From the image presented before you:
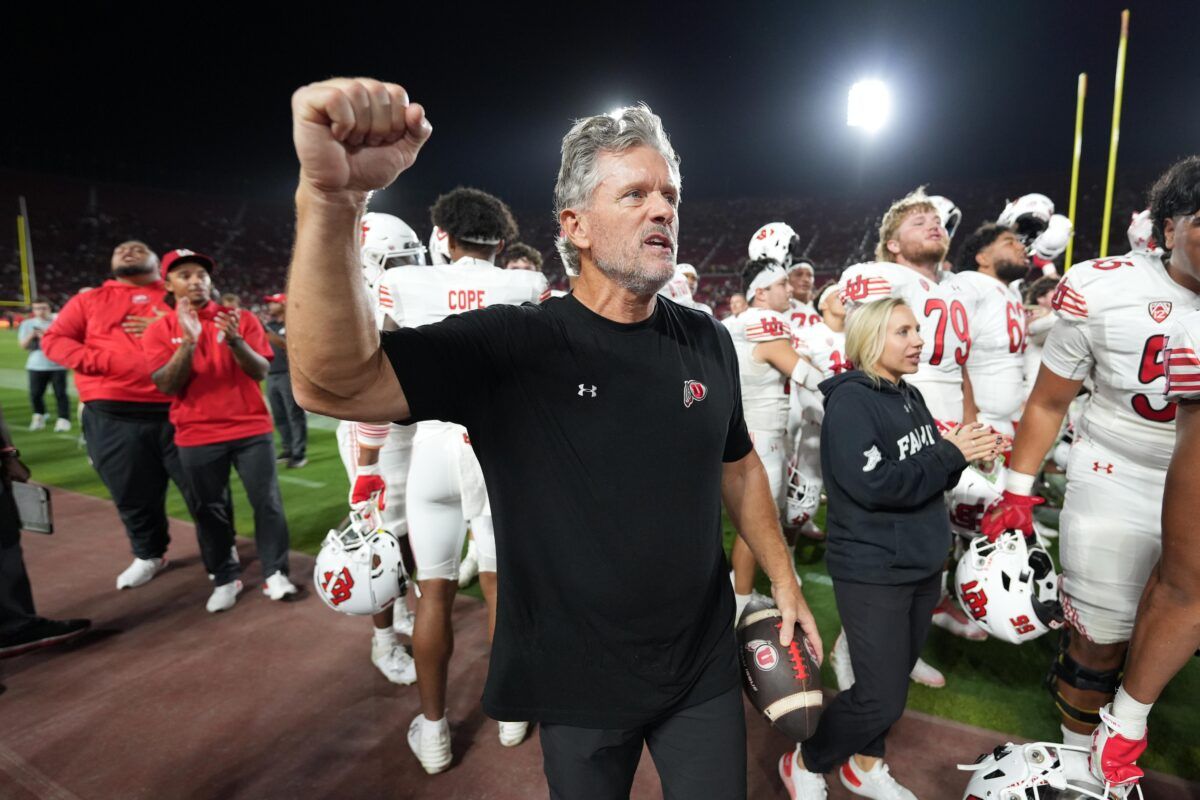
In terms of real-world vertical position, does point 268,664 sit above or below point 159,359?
below

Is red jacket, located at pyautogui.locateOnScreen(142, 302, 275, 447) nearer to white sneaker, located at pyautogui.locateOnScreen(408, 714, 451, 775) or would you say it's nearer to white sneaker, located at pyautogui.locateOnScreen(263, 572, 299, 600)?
white sneaker, located at pyautogui.locateOnScreen(263, 572, 299, 600)

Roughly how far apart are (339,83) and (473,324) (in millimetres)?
555

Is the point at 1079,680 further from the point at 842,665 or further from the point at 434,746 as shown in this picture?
the point at 434,746

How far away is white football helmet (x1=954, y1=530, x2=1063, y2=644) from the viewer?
2436 millimetres

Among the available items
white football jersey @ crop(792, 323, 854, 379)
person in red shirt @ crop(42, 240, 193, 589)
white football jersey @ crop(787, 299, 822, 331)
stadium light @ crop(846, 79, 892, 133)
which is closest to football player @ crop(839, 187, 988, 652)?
white football jersey @ crop(792, 323, 854, 379)

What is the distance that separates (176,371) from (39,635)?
165 centimetres

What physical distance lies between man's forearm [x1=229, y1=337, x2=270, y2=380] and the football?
3.50m

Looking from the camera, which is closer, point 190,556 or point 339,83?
point 339,83

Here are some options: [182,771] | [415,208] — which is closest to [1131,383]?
[182,771]

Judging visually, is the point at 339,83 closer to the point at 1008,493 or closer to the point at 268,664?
the point at 1008,493

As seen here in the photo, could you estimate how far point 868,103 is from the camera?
33.4 ft

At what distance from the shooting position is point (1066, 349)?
240cm

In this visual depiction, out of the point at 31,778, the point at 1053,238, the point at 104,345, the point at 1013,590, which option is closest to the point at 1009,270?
the point at 1053,238

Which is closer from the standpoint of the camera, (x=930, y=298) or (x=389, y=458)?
(x=389, y=458)
